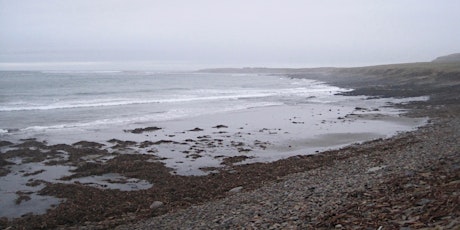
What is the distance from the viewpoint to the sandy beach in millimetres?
7125

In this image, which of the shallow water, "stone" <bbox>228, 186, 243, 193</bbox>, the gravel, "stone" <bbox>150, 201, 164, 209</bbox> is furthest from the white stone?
"stone" <bbox>150, 201, 164, 209</bbox>

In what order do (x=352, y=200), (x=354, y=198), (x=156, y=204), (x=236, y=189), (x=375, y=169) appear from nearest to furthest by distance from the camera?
(x=352, y=200) < (x=354, y=198) < (x=156, y=204) < (x=375, y=169) < (x=236, y=189)

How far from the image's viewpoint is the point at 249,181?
1242 centimetres

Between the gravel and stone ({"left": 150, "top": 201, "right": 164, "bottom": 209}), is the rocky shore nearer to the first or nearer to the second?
the gravel

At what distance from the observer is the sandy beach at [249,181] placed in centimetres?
712

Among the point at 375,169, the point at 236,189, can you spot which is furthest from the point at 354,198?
the point at 236,189

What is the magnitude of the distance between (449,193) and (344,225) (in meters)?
1.97

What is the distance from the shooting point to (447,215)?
543cm

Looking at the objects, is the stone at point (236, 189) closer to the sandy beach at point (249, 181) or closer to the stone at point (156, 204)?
the sandy beach at point (249, 181)

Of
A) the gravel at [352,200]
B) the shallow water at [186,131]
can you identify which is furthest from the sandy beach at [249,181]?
the shallow water at [186,131]

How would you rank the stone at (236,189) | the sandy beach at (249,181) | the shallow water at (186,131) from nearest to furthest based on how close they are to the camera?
the sandy beach at (249,181)
the stone at (236,189)
the shallow water at (186,131)

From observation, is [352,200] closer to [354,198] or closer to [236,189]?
[354,198]

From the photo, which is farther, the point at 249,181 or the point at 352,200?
the point at 249,181

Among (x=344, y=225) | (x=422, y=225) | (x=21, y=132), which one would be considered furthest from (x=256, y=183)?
(x=21, y=132)
